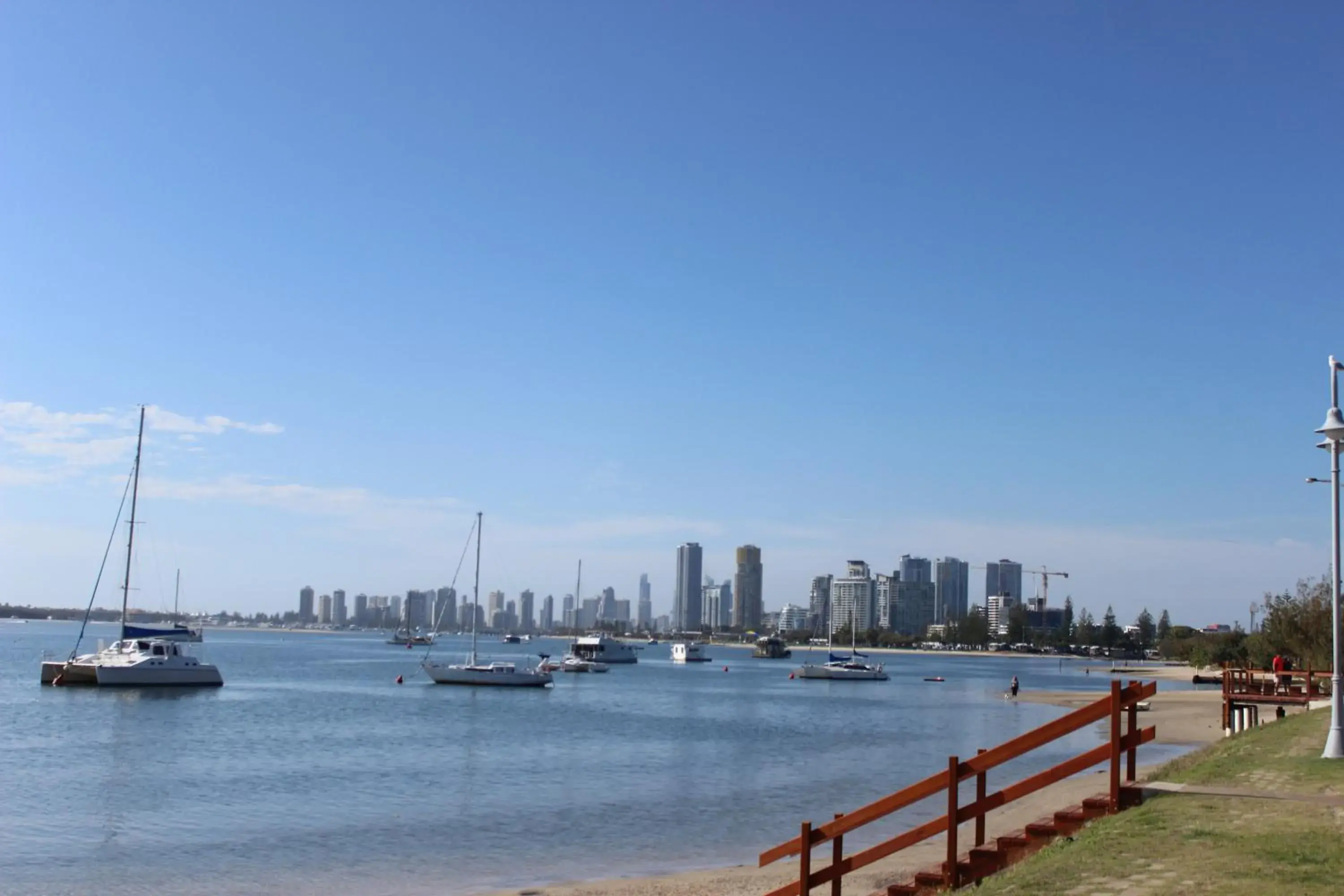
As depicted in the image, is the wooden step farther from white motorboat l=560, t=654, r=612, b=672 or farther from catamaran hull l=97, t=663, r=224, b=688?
white motorboat l=560, t=654, r=612, b=672

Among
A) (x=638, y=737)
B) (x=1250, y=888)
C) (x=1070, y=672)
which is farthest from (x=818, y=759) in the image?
(x=1070, y=672)

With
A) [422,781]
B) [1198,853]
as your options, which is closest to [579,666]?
[422,781]

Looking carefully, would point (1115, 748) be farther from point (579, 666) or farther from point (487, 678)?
point (579, 666)

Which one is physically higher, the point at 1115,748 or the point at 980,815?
the point at 1115,748

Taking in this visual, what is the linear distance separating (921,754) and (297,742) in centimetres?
3034

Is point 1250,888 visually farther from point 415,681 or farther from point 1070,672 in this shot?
point 1070,672

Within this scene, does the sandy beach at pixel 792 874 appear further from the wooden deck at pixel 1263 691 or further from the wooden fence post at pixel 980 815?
the wooden fence post at pixel 980 815

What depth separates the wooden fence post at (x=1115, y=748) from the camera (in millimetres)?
13781

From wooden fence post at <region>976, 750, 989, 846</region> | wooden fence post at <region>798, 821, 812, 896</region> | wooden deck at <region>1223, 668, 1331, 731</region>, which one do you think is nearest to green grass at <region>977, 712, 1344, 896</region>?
wooden fence post at <region>976, 750, 989, 846</region>

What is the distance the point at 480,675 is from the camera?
103 meters

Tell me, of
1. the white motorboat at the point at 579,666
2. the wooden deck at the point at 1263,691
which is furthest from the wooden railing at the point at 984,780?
the white motorboat at the point at 579,666

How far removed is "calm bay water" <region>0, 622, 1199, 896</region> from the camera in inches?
1121

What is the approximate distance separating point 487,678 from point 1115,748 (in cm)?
9286

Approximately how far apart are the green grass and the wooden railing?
2.33 feet
